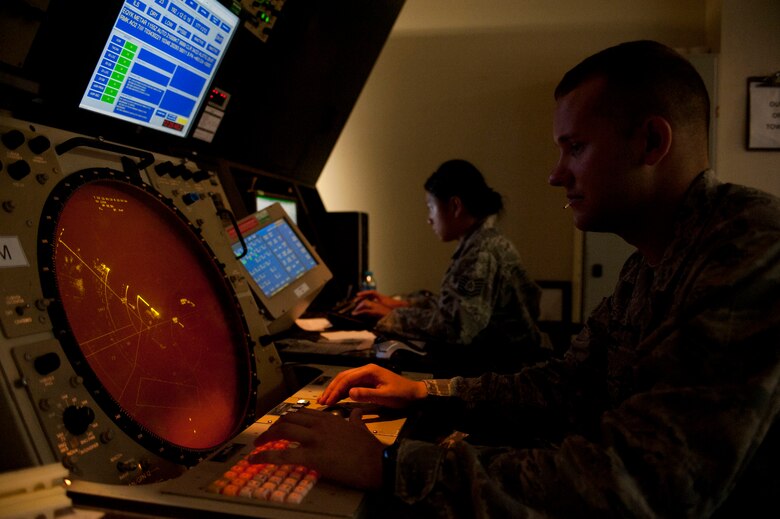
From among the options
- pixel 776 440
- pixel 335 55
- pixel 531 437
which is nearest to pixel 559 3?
pixel 335 55

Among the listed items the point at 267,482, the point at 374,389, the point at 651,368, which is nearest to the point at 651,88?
the point at 651,368

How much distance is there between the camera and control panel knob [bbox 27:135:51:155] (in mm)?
788

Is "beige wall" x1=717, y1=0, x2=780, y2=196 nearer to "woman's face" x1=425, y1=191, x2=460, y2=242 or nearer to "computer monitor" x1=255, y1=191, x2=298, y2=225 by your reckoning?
"woman's face" x1=425, y1=191, x2=460, y2=242

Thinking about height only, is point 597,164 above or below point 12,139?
above

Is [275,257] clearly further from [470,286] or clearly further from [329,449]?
[329,449]

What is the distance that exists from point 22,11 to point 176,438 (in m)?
0.79

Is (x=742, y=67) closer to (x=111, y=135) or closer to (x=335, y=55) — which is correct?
(x=335, y=55)

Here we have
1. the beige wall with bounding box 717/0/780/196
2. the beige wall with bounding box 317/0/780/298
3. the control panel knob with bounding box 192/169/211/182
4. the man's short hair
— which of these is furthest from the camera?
the beige wall with bounding box 317/0/780/298

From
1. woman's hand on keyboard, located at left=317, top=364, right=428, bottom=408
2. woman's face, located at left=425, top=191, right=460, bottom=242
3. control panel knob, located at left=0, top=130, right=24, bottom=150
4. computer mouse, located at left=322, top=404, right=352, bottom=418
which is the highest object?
woman's face, located at left=425, top=191, right=460, bottom=242

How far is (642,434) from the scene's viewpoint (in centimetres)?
58

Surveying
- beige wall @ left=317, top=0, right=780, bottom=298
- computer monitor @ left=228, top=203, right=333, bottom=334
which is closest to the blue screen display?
computer monitor @ left=228, top=203, right=333, bottom=334

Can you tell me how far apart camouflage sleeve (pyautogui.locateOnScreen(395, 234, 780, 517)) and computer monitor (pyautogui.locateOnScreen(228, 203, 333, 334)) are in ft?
2.84

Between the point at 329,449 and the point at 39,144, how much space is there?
671 mm

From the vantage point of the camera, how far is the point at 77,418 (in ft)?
2.11
